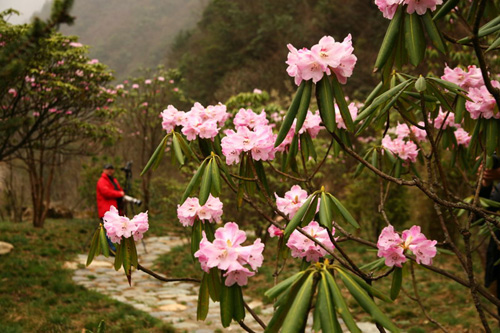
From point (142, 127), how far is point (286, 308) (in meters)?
12.1

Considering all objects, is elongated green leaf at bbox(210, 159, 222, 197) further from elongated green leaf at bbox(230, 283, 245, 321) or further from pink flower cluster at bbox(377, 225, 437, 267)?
pink flower cluster at bbox(377, 225, 437, 267)

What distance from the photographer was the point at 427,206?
23.6 feet

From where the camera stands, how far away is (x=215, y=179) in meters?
1.31

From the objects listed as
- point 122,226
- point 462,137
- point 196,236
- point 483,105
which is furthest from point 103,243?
point 462,137

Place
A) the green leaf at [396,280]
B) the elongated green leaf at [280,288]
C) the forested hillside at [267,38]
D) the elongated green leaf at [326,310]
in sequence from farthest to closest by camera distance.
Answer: the forested hillside at [267,38]
the green leaf at [396,280]
the elongated green leaf at [280,288]
the elongated green leaf at [326,310]

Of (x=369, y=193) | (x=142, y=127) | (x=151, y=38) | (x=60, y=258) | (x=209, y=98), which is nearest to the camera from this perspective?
(x=60, y=258)

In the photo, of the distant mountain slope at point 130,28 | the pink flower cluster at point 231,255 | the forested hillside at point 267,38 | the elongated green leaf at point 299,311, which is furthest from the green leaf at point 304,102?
the distant mountain slope at point 130,28

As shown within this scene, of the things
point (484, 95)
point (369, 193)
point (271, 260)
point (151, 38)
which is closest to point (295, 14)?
Answer: point (369, 193)

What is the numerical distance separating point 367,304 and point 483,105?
1068 millimetres

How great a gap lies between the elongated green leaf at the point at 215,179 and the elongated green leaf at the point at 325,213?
33 centimetres

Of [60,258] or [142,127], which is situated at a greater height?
[142,127]

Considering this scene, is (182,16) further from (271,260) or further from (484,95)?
(484,95)

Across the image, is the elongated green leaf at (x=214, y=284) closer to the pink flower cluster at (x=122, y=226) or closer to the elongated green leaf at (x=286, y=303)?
the elongated green leaf at (x=286, y=303)

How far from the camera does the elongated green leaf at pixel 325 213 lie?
3.67 feet
